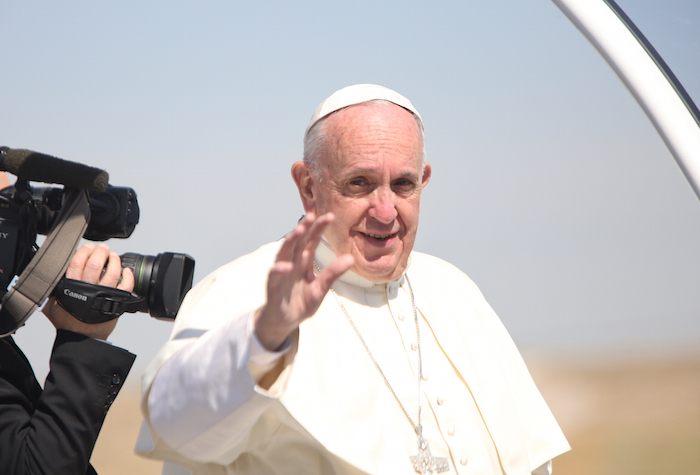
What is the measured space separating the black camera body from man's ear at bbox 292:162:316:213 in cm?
61

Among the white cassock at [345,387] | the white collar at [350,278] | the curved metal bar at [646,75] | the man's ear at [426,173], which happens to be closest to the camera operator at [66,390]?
the white cassock at [345,387]

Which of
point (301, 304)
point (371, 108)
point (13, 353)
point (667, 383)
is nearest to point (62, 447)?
point (13, 353)

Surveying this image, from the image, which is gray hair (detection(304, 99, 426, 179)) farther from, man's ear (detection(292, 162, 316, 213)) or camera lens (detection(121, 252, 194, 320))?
camera lens (detection(121, 252, 194, 320))

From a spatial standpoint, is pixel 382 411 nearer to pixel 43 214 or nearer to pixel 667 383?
pixel 43 214

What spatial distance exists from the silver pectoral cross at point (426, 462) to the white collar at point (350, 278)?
68 cm

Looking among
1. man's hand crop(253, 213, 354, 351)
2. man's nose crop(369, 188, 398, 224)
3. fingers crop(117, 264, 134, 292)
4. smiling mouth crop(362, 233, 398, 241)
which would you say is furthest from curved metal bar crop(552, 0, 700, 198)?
fingers crop(117, 264, 134, 292)

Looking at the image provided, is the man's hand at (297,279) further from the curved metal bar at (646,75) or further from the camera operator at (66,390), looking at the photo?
the curved metal bar at (646,75)

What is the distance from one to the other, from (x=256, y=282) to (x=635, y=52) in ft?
5.20

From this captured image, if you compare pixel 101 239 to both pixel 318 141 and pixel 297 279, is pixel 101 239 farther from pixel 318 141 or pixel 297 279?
pixel 297 279

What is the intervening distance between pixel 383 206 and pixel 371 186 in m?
0.11

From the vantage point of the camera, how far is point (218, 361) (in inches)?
69.7

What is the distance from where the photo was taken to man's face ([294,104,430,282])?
102 inches

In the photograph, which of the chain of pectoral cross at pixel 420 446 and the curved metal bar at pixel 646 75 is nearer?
the curved metal bar at pixel 646 75

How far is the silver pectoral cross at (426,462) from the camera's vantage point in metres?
2.38
